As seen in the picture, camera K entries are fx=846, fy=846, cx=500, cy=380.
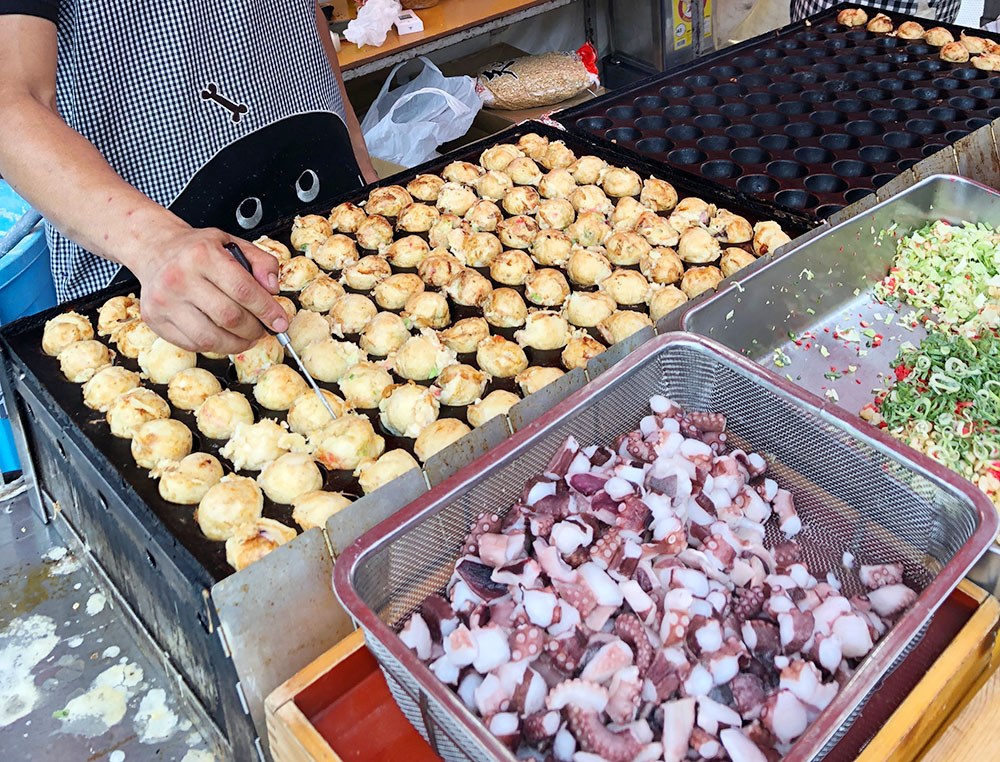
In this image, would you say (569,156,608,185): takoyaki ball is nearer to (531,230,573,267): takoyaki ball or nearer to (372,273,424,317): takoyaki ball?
(531,230,573,267): takoyaki ball

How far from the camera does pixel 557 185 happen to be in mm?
2822

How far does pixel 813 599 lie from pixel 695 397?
1.84ft

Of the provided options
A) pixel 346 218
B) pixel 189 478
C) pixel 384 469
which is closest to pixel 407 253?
pixel 346 218

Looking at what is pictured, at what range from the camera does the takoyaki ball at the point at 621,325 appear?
7.36 ft

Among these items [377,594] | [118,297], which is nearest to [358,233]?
[118,297]

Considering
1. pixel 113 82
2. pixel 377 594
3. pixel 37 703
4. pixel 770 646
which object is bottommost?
pixel 37 703

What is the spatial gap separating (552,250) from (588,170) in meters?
0.48

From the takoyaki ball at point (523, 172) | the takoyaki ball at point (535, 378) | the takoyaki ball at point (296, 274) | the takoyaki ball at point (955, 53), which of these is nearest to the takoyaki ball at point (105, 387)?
the takoyaki ball at point (296, 274)

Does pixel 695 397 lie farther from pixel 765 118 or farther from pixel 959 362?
pixel 765 118

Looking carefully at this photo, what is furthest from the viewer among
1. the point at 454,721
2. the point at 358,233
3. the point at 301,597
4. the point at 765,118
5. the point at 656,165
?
the point at 765,118

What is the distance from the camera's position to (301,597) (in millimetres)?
1578

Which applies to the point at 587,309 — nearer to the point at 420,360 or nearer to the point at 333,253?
the point at 420,360

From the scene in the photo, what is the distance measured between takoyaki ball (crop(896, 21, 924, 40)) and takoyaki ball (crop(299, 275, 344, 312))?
292cm

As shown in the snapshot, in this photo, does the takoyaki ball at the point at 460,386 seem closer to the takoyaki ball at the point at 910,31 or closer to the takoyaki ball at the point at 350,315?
the takoyaki ball at the point at 350,315
